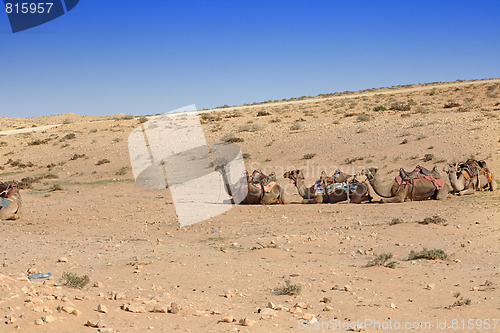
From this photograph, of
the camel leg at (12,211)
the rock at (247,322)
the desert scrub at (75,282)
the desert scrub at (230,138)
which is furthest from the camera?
the desert scrub at (230,138)

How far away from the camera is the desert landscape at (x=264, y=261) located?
224 inches

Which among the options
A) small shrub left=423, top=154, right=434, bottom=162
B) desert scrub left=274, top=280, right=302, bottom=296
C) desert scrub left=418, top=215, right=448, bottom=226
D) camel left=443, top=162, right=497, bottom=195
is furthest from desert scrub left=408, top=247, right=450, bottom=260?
small shrub left=423, top=154, right=434, bottom=162

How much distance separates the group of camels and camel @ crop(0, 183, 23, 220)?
5815 millimetres

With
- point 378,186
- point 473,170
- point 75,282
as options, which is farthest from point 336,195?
point 75,282

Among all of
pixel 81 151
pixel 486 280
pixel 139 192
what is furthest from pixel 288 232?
pixel 81 151

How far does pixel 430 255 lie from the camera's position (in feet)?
28.5

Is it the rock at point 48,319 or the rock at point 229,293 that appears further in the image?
the rock at point 229,293

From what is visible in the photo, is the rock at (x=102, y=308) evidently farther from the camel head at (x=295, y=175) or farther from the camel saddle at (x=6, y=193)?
the camel head at (x=295, y=175)

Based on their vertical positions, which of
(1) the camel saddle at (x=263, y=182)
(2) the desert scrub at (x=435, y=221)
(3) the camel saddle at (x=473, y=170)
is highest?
(1) the camel saddle at (x=263, y=182)

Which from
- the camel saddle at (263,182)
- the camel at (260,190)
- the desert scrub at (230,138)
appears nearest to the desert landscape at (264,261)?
the camel at (260,190)

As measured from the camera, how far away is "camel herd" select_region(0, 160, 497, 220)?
14445mm

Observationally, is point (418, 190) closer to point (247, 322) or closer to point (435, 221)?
point (435, 221)

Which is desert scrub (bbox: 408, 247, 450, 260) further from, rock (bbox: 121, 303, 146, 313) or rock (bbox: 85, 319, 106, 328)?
rock (bbox: 85, 319, 106, 328)

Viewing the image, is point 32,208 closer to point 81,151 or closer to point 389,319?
point 389,319
